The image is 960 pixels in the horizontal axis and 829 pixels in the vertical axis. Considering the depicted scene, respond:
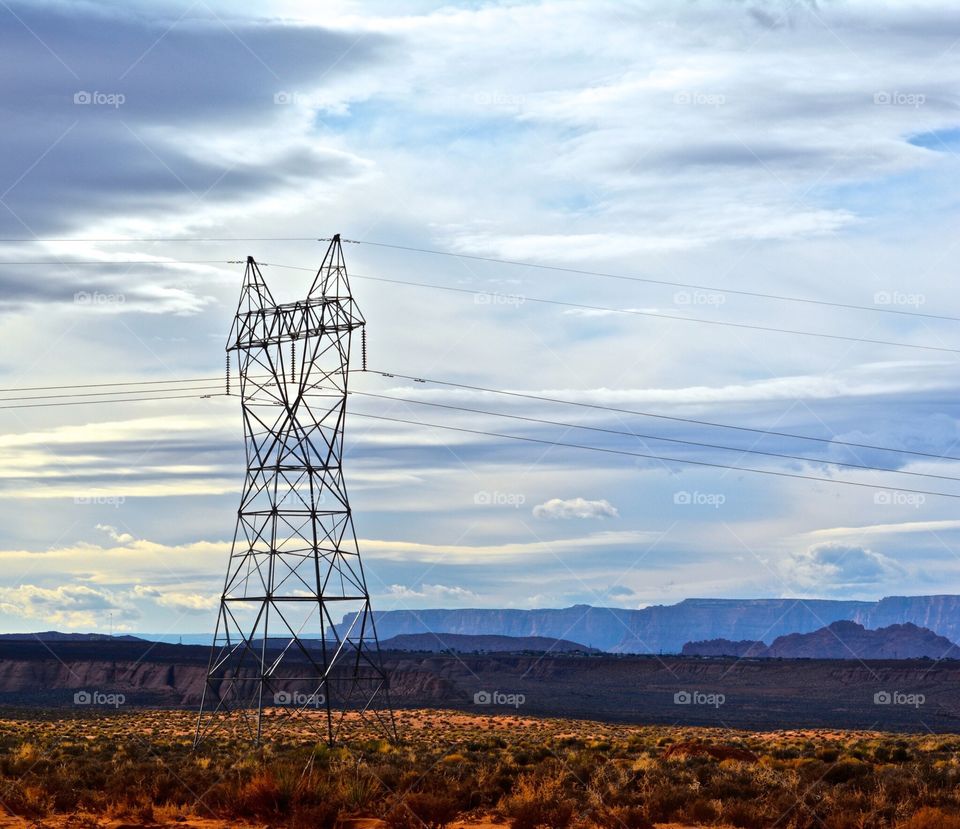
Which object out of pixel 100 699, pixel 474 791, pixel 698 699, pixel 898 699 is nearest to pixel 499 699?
pixel 698 699

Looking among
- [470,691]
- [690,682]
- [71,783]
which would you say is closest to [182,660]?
[470,691]

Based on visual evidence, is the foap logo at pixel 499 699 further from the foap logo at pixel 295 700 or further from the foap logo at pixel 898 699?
the foap logo at pixel 898 699

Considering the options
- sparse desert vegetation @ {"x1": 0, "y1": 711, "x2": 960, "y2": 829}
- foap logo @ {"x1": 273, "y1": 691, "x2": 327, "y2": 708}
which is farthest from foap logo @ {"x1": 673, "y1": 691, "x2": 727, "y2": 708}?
sparse desert vegetation @ {"x1": 0, "y1": 711, "x2": 960, "y2": 829}

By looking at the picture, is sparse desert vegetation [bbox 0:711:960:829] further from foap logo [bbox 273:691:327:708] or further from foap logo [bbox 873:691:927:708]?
foap logo [bbox 873:691:927:708]

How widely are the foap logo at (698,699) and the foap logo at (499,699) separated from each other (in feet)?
61.9

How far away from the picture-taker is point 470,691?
163000 mm

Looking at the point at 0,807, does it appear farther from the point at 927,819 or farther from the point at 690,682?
the point at 690,682

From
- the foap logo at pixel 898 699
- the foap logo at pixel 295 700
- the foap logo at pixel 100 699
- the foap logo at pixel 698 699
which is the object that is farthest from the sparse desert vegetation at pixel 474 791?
the foap logo at pixel 898 699

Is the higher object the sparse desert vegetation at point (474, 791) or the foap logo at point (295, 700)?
the sparse desert vegetation at point (474, 791)

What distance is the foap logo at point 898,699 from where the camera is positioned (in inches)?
5576

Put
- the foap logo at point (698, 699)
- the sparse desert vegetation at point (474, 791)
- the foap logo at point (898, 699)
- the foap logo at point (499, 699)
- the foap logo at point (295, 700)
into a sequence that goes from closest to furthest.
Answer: the sparse desert vegetation at point (474, 791) < the foap logo at point (295, 700) < the foap logo at point (499, 699) < the foap logo at point (698, 699) < the foap logo at point (898, 699)

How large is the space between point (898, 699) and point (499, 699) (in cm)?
4938

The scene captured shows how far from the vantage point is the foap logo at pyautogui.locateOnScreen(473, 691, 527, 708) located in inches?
5122

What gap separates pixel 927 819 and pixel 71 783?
19.2 m
